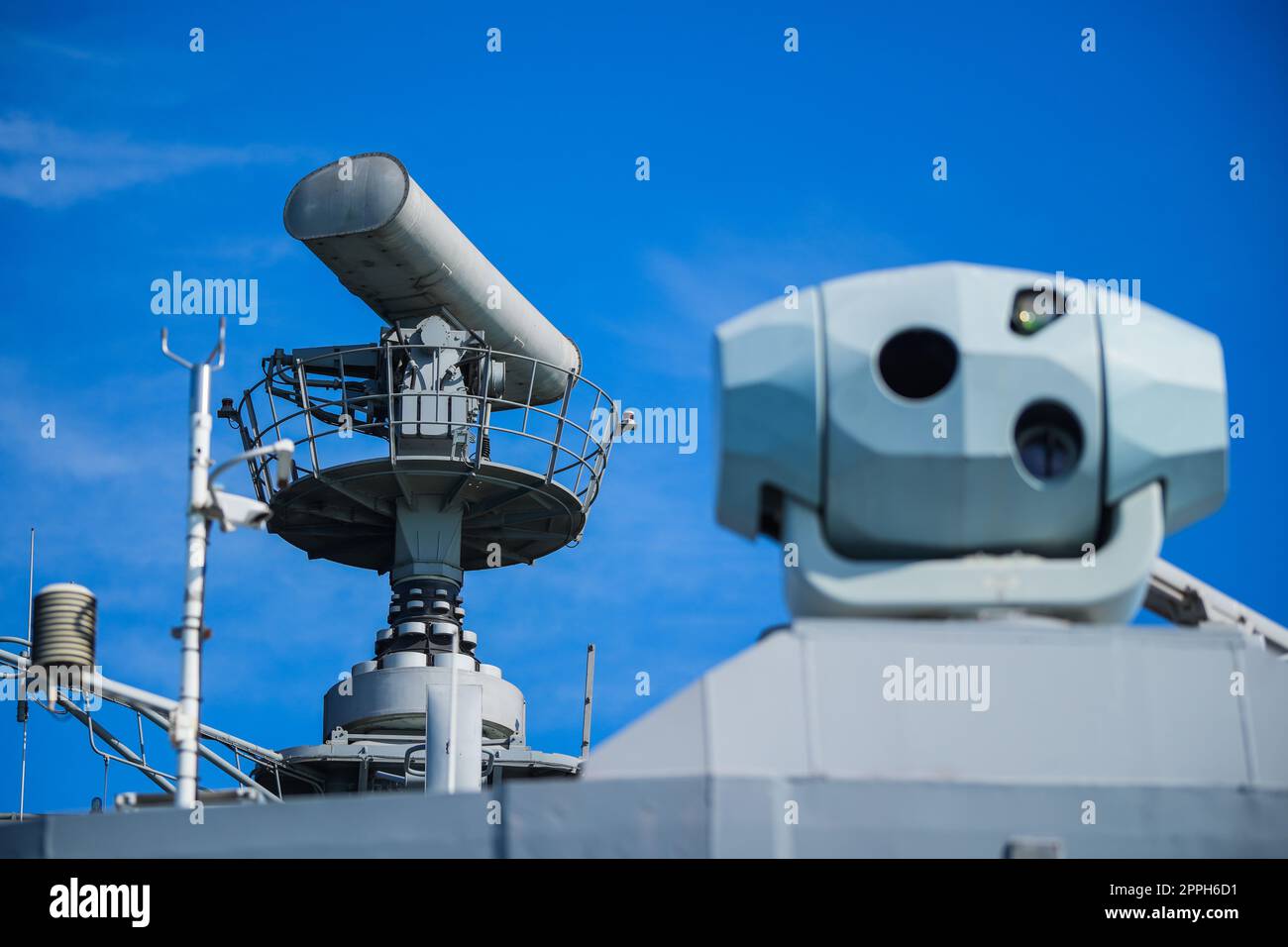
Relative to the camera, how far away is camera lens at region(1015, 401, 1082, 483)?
14.5 metres

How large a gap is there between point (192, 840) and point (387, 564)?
20.4 m

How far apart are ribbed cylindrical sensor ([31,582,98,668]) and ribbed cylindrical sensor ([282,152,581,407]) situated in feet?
45.6

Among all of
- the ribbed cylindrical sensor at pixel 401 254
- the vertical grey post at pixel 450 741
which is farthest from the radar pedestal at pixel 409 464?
the vertical grey post at pixel 450 741

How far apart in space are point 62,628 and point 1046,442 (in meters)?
8.81

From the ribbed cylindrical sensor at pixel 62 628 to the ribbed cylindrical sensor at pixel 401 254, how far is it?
13887mm

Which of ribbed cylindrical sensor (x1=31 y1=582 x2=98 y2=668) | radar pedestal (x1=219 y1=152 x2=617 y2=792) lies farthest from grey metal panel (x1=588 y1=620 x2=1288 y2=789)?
radar pedestal (x1=219 y1=152 x2=617 y2=792)

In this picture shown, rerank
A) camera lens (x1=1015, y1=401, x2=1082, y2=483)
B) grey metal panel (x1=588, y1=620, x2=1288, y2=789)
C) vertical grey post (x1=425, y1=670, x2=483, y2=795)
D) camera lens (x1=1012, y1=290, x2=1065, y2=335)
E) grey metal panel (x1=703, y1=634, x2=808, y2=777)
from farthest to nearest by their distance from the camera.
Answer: vertical grey post (x1=425, y1=670, x2=483, y2=795), camera lens (x1=1012, y1=290, x2=1065, y2=335), camera lens (x1=1015, y1=401, x2=1082, y2=483), grey metal panel (x1=588, y1=620, x2=1288, y2=789), grey metal panel (x1=703, y1=634, x2=808, y2=777)

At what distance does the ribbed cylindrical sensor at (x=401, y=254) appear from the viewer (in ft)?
97.0

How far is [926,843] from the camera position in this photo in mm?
13164

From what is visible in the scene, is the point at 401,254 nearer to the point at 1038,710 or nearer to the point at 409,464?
the point at 409,464

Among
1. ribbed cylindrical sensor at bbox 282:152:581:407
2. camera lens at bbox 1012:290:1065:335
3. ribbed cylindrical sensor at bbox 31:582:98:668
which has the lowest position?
ribbed cylindrical sensor at bbox 31:582:98:668

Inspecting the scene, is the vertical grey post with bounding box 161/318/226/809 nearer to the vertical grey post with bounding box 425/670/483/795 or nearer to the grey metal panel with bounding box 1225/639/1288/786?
the vertical grey post with bounding box 425/670/483/795
